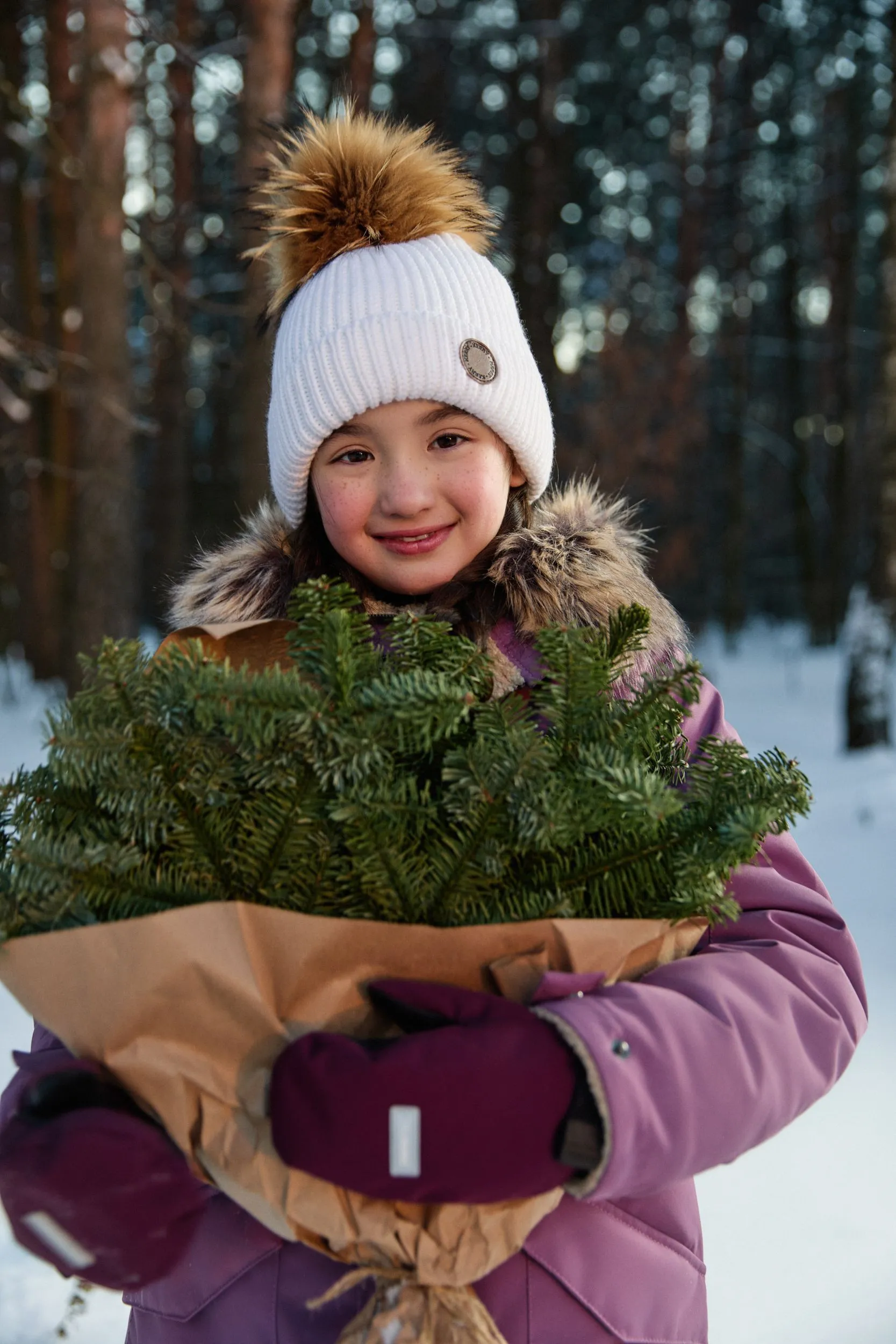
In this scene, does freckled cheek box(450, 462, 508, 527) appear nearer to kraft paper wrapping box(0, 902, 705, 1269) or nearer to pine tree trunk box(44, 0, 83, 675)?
kraft paper wrapping box(0, 902, 705, 1269)

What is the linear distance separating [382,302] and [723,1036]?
116 centimetres

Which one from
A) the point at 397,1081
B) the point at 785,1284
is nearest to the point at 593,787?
the point at 397,1081

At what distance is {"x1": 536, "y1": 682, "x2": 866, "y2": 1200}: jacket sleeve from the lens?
1065mm

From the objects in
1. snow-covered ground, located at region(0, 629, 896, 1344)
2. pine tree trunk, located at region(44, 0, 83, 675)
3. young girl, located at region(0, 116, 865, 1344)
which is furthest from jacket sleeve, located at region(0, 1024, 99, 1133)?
pine tree trunk, located at region(44, 0, 83, 675)

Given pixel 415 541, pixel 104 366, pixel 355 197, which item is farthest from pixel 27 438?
pixel 415 541

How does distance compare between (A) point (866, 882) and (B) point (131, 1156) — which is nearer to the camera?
(B) point (131, 1156)

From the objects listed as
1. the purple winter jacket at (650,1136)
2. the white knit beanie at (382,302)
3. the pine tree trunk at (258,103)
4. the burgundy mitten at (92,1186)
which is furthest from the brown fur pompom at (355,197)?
the pine tree trunk at (258,103)

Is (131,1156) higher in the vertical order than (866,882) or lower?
higher

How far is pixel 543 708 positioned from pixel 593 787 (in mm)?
99

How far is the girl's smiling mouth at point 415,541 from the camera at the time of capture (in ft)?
5.61

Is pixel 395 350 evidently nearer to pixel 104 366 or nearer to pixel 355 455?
pixel 355 455

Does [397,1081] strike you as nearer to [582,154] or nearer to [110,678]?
[110,678]

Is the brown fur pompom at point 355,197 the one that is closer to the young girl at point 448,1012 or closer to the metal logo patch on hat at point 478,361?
the young girl at point 448,1012

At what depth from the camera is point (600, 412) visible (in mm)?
12820
